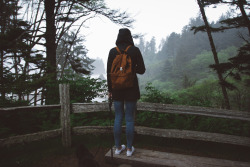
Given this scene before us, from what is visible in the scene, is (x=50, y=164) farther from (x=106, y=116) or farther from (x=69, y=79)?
(x=69, y=79)

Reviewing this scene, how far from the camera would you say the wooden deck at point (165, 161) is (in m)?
2.26

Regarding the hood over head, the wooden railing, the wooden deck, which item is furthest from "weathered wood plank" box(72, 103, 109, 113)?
the hood over head

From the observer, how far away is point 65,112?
3105 millimetres

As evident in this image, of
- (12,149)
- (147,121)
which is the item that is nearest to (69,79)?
(12,149)

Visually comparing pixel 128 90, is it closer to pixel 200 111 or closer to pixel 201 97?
pixel 200 111

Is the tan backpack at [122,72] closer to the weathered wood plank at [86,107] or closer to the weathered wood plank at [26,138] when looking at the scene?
the weathered wood plank at [86,107]

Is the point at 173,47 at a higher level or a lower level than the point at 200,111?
higher

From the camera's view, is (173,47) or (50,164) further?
(173,47)

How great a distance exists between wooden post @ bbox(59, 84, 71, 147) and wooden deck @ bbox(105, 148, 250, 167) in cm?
120

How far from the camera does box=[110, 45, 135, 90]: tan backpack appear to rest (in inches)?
89.5

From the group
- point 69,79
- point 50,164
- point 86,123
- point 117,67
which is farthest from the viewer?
point 69,79

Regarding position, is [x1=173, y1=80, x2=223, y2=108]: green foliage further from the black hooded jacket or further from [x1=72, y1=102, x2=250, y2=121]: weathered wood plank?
the black hooded jacket

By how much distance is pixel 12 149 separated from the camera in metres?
3.05

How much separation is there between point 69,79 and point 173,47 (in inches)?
2907
